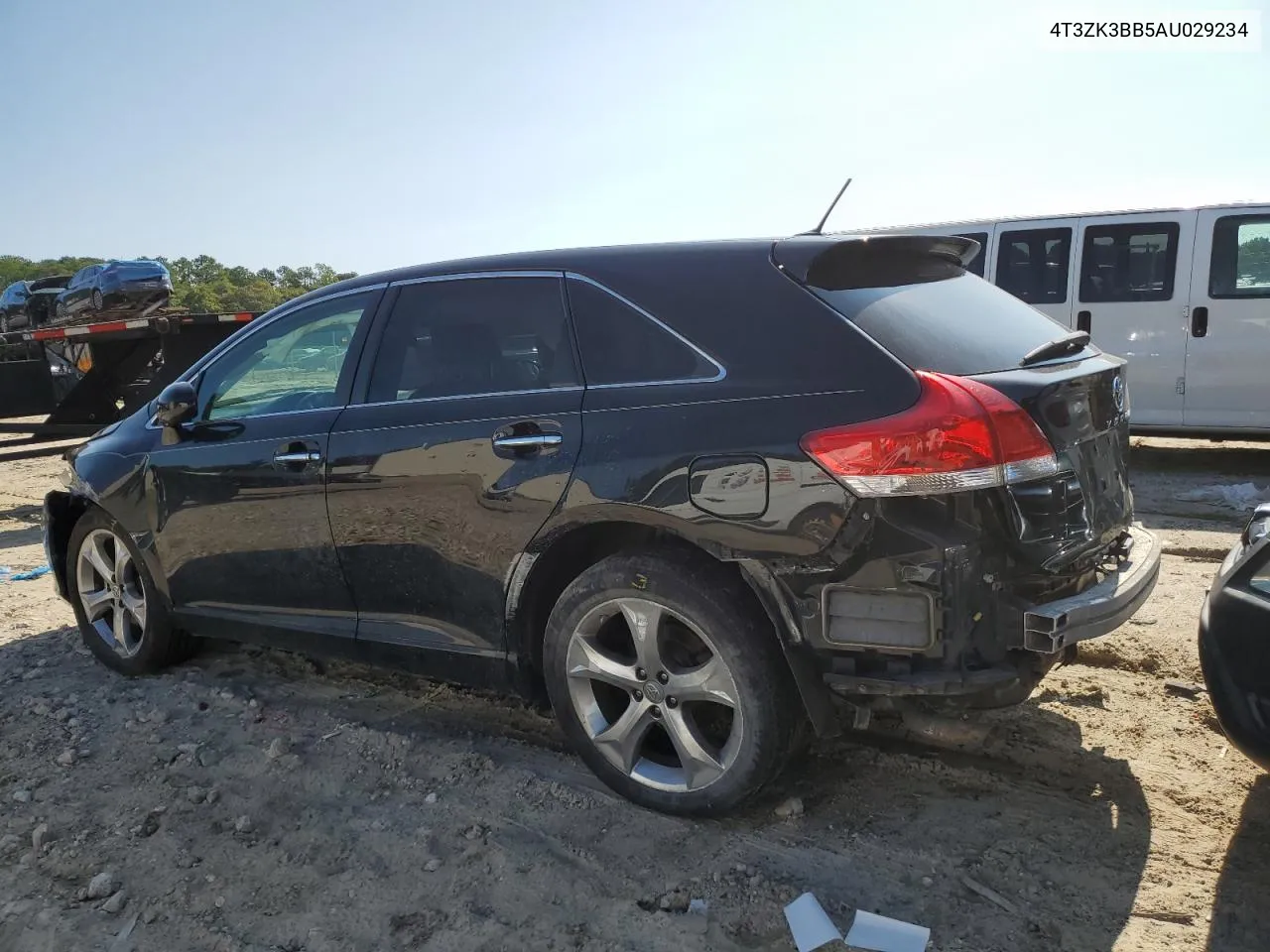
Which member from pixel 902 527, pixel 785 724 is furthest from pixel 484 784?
pixel 902 527

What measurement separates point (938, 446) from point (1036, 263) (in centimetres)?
740

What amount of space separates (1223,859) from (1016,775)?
62 centimetres

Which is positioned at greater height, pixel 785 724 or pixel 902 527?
pixel 902 527

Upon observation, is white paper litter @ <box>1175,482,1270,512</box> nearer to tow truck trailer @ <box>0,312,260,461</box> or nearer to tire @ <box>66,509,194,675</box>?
tire @ <box>66,509,194,675</box>

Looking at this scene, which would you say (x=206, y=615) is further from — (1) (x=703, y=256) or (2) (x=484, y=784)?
(1) (x=703, y=256)

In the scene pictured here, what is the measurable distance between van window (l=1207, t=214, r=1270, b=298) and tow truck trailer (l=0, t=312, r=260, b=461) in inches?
370

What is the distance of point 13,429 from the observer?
40.7 feet

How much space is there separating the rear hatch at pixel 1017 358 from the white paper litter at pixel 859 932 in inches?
38.3

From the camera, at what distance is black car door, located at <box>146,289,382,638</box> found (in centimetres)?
370

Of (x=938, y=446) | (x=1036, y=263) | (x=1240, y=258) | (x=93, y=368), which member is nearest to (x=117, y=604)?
(x=938, y=446)

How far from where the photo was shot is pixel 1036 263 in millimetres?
9070

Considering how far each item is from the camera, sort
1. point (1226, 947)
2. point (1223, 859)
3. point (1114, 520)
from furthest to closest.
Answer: point (1114, 520)
point (1223, 859)
point (1226, 947)

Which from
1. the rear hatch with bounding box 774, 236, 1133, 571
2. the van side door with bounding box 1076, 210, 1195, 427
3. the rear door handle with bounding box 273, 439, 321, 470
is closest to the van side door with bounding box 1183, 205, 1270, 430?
the van side door with bounding box 1076, 210, 1195, 427

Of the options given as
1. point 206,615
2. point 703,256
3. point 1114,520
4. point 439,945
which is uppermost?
point 703,256
